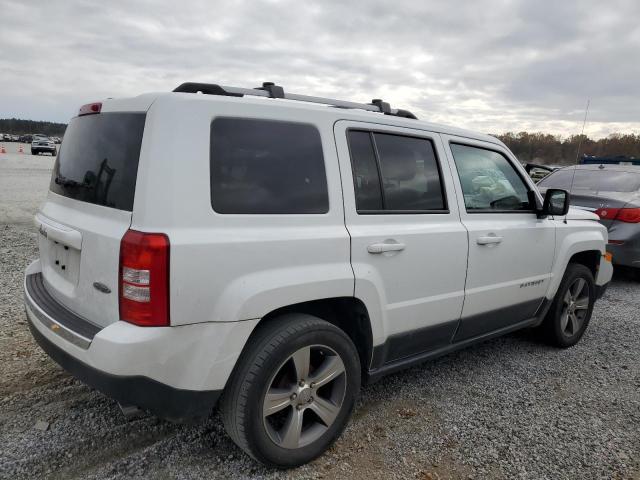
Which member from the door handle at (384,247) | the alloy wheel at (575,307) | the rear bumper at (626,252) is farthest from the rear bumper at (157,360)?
the rear bumper at (626,252)

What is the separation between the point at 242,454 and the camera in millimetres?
2645

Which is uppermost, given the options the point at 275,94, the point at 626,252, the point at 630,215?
the point at 275,94

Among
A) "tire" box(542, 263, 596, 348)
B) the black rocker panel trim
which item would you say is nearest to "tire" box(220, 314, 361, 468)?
the black rocker panel trim

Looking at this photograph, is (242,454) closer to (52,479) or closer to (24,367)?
(52,479)

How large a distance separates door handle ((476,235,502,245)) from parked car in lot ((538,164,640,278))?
3341 millimetres

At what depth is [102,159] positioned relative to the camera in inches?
92.0

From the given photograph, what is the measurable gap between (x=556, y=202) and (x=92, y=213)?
329cm

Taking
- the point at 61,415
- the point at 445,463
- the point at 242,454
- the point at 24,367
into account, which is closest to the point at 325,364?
the point at 242,454

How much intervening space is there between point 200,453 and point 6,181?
15.9m

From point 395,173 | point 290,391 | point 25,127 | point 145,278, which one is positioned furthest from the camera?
point 25,127

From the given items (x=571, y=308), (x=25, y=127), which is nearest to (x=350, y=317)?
(x=571, y=308)

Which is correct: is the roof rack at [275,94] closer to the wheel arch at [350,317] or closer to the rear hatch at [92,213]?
the rear hatch at [92,213]

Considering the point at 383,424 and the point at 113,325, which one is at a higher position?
the point at 113,325

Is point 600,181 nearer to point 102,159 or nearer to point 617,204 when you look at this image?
point 617,204
